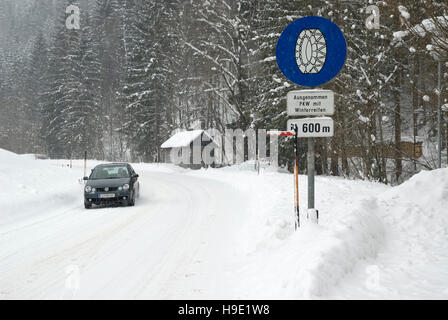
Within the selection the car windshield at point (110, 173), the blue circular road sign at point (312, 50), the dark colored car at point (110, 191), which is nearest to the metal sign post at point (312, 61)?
the blue circular road sign at point (312, 50)

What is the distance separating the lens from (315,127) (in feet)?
21.8

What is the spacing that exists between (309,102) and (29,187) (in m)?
11.3

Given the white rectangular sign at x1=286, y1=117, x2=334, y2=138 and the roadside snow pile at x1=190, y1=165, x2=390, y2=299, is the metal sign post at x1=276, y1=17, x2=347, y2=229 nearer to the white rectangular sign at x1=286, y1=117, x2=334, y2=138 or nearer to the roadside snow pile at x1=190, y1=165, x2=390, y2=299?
the white rectangular sign at x1=286, y1=117, x2=334, y2=138

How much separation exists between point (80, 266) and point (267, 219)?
4.16m

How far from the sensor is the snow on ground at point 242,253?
4.37 metres

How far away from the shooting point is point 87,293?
465 centimetres

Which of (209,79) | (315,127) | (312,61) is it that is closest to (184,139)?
(209,79)

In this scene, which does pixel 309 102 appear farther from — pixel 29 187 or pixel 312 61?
Answer: pixel 29 187

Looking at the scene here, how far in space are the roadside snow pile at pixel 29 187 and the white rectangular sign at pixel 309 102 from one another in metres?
8.13

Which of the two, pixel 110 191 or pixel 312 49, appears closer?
pixel 312 49

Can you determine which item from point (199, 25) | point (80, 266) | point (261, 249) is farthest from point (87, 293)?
point (199, 25)

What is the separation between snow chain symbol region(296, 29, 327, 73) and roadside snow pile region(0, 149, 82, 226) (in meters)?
8.61

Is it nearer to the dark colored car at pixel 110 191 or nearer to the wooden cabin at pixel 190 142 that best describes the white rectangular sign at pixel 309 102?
the dark colored car at pixel 110 191

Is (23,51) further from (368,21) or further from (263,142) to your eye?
(368,21)
